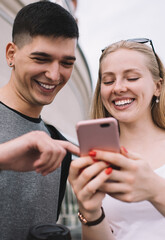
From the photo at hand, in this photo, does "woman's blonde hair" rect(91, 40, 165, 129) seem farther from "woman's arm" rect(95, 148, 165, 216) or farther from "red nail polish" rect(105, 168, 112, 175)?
"red nail polish" rect(105, 168, 112, 175)

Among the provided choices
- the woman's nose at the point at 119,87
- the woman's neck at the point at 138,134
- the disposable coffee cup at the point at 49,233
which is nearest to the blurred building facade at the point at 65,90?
the woman's neck at the point at 138,134

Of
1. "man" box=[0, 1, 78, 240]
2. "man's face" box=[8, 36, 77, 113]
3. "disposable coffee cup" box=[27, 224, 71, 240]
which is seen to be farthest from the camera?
"man's face" box=[8, 36, 77, 113]

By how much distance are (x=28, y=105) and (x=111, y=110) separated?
0.66 meters

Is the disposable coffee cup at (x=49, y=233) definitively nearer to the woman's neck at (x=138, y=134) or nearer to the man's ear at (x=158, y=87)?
the woman's neck at (x=138, y=134)

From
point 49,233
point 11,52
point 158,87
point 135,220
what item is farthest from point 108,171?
point 11,52

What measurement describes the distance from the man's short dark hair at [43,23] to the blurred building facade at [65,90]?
2443mm

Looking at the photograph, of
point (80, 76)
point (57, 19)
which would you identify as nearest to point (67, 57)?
point (57, 19)

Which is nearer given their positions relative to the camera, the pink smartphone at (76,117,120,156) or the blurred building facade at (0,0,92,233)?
the pink smartphone at (76,117,120,156)

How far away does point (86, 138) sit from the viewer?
3.54 feet

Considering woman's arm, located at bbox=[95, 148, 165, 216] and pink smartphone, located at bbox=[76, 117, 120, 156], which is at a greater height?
pink smartphone, located at bbox=[76, 117, 120, 156]

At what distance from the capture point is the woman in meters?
1.09

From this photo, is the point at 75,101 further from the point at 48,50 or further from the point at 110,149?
the point at 110,149

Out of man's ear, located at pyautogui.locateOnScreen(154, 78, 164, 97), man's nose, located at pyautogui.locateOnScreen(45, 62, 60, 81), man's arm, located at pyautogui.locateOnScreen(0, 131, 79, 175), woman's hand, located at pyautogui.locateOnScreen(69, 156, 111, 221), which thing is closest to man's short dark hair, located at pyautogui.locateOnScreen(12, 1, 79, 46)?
man's nose, located at pyautogui.locateOnScreen(45, 62, 60, 81)

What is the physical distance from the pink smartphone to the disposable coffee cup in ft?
1.10
